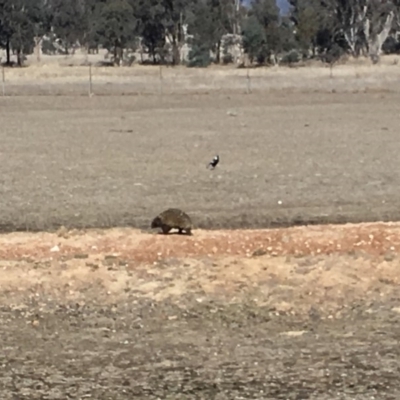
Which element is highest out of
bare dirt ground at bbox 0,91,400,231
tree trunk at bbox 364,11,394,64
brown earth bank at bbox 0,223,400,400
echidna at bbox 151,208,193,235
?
tree trunk at bbox 364,11,394,64

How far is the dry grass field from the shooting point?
7895 mm

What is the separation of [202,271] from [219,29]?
82856 mm

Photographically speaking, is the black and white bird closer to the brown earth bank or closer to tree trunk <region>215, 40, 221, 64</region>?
the brown earth bank

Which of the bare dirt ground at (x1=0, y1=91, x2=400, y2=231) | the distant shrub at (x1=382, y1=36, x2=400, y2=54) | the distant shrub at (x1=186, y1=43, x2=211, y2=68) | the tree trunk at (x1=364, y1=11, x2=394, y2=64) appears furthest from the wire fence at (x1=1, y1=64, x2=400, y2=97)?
the distant shrub at (x1=382, y1=36, x2=400, y2=54)

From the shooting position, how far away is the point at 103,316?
9.63 metres

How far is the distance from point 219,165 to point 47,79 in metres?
45.4

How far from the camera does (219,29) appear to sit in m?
92.4

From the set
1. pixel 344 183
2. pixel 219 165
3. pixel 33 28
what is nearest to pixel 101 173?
pixel 219 165

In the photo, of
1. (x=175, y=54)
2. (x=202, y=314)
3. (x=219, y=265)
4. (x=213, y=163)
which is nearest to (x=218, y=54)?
(x=175, y=54)

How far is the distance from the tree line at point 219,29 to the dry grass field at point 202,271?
62164mm

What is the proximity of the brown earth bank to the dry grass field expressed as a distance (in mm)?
22

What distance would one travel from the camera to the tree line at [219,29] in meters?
88.0

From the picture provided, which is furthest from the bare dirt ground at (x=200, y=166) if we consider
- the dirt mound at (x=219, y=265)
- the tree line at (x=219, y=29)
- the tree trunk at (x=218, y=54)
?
the tree trunk at (x=218, y=54)

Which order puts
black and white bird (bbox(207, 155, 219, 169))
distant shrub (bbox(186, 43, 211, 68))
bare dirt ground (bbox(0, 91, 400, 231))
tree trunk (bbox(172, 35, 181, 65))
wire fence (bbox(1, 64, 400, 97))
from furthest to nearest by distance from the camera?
tree trunk (bbox(172, 35, 181, 65)), distant shrub (bbox(186, 43, 211, 68)), wire fence (bbox(1, 64, 400, 97)), black and white bird (bbox(207, 155, 219, 169)), bare dirt ground (bbox(0, 91, 400, 231))
